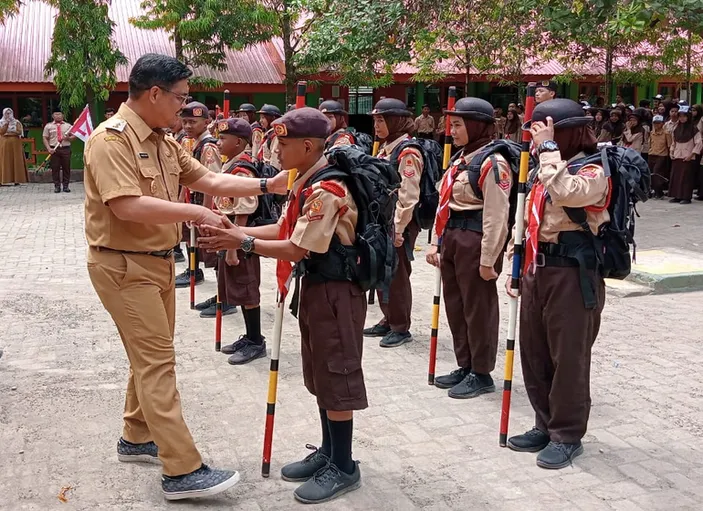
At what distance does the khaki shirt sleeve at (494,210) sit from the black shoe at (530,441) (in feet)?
3.73

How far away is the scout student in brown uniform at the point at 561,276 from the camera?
4.04 m

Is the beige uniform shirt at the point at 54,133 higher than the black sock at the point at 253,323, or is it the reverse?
the beige uniform shirt at the point at 54,133

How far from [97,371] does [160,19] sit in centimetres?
1564

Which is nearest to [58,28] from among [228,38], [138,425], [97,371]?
[228,38]

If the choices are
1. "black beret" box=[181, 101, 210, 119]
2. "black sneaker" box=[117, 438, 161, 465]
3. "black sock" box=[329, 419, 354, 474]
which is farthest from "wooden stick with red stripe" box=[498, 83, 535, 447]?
"black beret" box=[181, 101, 210, 119]

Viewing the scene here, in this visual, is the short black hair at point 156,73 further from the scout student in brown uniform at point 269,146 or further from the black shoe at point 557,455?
the scout student in brown uniform at point 269,146

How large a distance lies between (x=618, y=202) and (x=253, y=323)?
11.0ft

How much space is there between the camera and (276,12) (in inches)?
765

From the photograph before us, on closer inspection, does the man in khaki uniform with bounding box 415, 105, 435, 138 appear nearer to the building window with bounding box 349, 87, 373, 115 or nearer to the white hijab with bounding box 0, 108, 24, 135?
the building window with bounding box 349, 87, 373, 115

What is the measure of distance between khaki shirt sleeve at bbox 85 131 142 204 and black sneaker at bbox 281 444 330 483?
5.58 ft

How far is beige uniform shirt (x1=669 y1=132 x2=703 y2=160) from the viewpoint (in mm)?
15797

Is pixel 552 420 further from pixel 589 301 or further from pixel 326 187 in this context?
pixel 326 187

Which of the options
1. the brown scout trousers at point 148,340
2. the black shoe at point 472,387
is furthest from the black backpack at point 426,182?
the brown scout trousers at point 148,340

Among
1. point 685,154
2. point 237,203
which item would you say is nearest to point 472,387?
point 237,203
